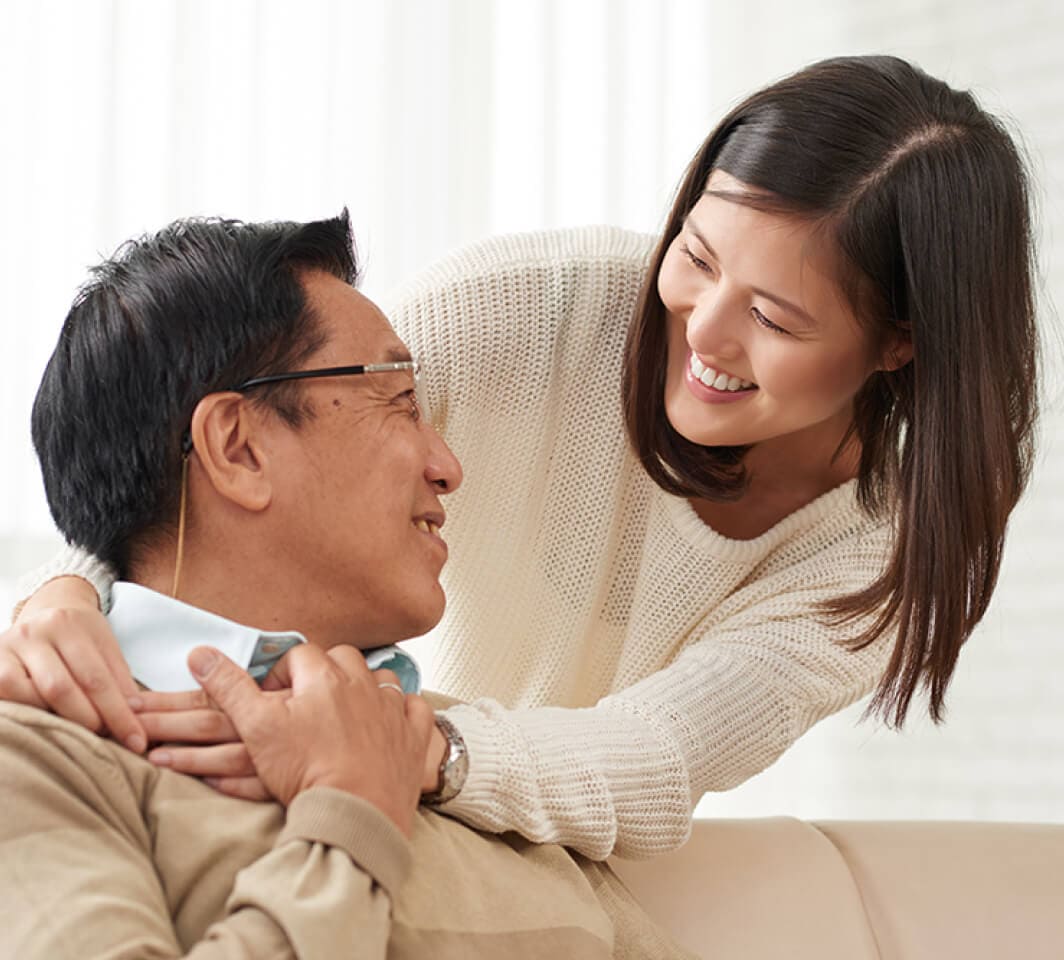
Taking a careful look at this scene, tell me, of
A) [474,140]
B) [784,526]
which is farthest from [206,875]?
[474,140]

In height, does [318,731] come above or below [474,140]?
below

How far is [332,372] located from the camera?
4.93 ft

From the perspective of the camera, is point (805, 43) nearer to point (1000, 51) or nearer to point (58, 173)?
point (1000, 51)

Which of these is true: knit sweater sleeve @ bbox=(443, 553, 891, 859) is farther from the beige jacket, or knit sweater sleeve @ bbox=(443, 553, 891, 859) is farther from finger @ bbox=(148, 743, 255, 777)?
finger @ bbox=(148, 743, 255, 777)

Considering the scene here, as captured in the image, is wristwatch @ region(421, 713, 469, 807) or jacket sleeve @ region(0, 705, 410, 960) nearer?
jacket sleeve @ region(0, 705, 410, 960)

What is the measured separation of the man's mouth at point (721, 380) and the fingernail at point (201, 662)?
2.37 feet

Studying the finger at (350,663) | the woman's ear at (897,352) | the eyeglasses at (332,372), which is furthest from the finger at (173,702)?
the woman's ear at (897,352)

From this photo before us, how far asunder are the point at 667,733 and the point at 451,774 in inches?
11.8

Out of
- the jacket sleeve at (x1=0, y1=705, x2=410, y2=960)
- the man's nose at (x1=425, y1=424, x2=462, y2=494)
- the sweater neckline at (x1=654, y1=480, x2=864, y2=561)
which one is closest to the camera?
the jacket sleeve at (x1=0, y1=705, x2=410, y2=960)

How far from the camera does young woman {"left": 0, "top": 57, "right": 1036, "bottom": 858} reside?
5.35 feet

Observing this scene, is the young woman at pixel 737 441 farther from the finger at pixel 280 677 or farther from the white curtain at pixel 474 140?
the white curtain at pixel 474 140

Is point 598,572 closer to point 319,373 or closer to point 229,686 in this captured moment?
point 319,373

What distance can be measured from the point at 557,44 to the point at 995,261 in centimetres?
211

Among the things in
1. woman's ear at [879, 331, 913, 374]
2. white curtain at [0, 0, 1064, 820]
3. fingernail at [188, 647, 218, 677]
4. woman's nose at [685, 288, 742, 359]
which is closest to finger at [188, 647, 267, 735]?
fingernail at [188, 647, 218, 677]
